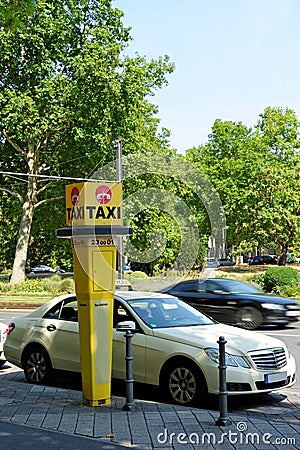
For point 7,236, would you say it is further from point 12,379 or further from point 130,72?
point 12,379

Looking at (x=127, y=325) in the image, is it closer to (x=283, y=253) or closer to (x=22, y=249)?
(x=22, y=249)

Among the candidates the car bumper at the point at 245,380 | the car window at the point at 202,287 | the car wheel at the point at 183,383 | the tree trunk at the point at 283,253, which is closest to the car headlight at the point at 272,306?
the car window at the point at 202,287

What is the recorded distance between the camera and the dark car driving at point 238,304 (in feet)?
55.5

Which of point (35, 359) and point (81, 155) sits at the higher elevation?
point (81, 155)

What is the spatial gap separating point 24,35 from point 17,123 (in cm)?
481

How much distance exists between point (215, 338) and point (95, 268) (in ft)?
6.16

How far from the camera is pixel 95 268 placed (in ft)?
26.4

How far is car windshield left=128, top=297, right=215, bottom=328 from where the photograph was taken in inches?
362

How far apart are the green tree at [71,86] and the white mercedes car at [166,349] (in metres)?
23.9

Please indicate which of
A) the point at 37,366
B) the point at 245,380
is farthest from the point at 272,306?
the point at 245,380

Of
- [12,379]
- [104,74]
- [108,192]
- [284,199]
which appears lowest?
[12,379]

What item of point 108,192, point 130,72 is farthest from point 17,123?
point 108,192

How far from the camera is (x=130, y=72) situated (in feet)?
114

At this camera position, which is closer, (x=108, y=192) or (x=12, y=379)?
(x=108, y=192)
